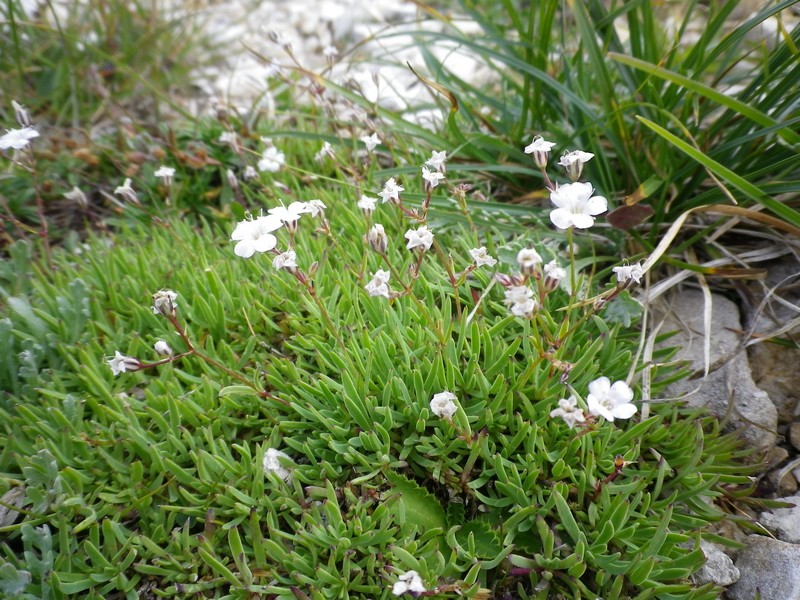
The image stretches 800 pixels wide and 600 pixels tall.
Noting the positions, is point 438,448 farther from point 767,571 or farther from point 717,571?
point 767,571

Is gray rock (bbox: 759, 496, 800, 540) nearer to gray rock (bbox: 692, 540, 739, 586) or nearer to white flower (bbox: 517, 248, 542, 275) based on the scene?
gray rock (bbox: 692, 540, 739, 586)

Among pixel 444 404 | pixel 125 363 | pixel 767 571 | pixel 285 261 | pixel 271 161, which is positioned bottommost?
pixel 767 571

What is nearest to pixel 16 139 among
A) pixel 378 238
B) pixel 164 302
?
pixel 164 302

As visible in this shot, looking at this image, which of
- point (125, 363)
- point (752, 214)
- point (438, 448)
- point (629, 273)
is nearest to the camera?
point (629, 273)

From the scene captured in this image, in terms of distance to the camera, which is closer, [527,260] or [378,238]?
[527,260]

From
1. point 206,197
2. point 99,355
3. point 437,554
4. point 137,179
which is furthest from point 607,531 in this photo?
point 137,179

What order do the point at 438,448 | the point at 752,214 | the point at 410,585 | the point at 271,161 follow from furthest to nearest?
the point at 271,161 → the point at 752,214 → the point at 438,448 → the point at 410,585
